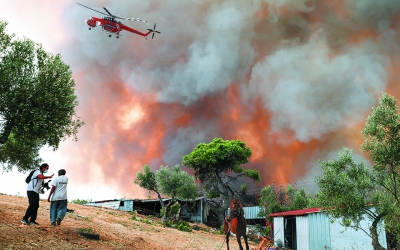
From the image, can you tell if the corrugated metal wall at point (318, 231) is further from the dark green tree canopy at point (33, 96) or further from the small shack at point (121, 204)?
the small shack at point (121, 204)

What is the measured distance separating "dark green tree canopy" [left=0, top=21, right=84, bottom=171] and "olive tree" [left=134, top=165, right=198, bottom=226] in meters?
28.8

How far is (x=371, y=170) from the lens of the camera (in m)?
19.7

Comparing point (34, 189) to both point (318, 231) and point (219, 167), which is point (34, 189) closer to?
point (318, 231)

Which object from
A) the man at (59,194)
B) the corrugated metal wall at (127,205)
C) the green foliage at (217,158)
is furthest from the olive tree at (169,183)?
the man at (59,194)

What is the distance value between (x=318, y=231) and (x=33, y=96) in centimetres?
2570

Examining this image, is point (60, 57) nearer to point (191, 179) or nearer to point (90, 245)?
point (90, 245)

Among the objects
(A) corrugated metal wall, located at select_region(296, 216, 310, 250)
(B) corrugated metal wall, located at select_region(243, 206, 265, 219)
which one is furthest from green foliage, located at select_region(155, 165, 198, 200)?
(A) corrugated metal wall, located at select_region(296, 216, 310, 250)

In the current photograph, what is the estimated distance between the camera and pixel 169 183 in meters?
48.7

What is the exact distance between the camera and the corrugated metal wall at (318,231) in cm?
2678

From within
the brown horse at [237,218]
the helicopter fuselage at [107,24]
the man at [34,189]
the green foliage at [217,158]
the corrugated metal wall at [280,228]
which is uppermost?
the helicopter fuselage at [107,24]

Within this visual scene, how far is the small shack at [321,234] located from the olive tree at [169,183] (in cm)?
1728

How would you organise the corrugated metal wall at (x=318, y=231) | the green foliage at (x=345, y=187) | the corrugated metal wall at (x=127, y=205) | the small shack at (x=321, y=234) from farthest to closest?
the corrugated metal wall at (x=127, y=205) → the corrugated metal wall at (x=318, y=231) → the small shack at (x=321, y=234) → the green foliage at (x=345, y=187)

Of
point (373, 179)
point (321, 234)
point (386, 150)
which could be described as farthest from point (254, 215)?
point (386, 150)

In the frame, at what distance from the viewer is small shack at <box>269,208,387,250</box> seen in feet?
76.8
